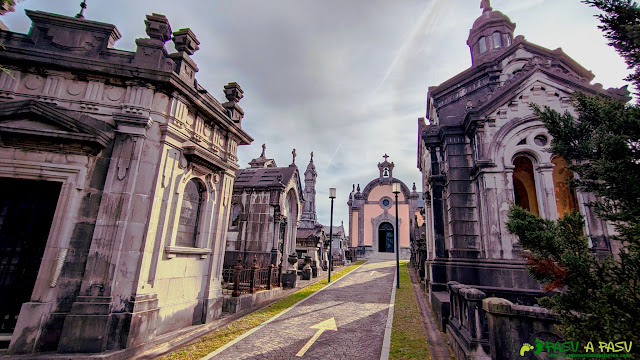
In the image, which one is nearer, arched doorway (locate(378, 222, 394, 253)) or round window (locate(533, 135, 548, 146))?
round window (locate(533, 135, 548, 146))

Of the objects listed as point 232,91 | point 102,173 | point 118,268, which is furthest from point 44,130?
point 232,91

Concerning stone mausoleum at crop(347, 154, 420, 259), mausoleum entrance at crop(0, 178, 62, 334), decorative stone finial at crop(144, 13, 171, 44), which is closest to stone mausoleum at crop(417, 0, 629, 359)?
mausoleum entrance at crop(0, 178, 62, 334)

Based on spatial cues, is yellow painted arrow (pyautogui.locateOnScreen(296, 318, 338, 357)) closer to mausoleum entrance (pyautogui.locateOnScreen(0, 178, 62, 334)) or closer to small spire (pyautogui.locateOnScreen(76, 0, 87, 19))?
mausoleum entrance (pyautogui.locateOnScreen(0, 178, 62, 334))

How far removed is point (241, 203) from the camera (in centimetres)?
1545

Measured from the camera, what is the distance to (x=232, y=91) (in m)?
9.73

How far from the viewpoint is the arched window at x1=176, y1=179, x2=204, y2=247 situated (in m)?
7.40

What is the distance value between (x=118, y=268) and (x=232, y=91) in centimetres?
660

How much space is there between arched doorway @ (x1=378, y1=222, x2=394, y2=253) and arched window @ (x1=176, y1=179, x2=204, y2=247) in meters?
30.7

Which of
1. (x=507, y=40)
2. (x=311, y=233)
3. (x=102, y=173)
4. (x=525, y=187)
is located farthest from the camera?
(x=311, y=233)

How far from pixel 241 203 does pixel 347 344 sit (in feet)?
35.7

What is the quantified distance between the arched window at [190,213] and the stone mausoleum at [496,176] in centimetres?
705

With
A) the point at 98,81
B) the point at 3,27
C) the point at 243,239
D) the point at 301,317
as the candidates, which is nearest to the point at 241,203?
the point at 243,239

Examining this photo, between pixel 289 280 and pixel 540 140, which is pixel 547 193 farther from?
pixel 289 280

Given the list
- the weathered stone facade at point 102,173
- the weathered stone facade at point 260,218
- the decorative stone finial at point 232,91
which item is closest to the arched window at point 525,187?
the weathered stone facade at point 260,218
